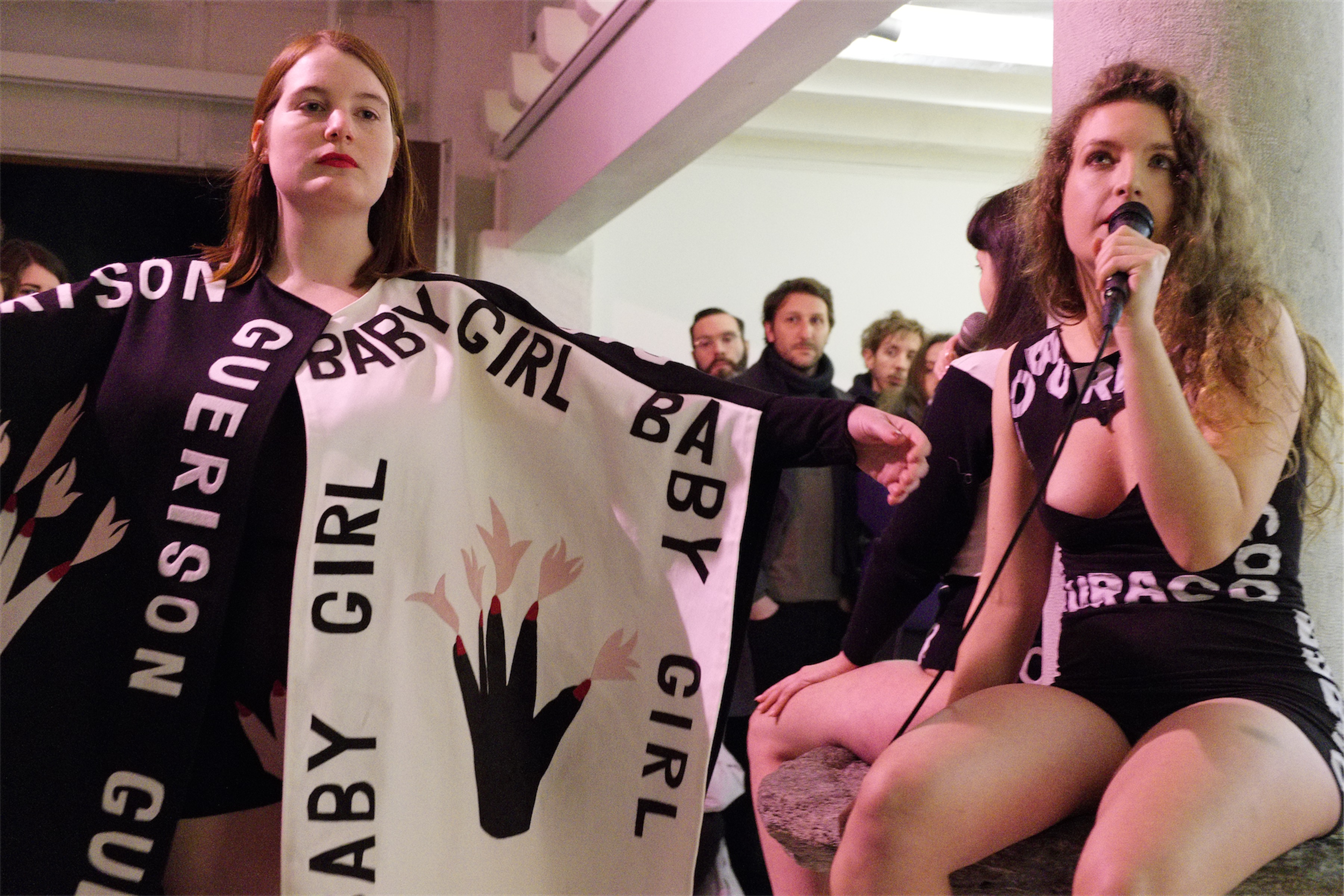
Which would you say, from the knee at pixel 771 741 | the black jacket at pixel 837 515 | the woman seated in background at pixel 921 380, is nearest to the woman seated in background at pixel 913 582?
the knee at pixel 771 741

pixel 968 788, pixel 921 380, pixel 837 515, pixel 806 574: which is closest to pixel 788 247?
pixel 921 380

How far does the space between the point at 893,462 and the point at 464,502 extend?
1.90ft

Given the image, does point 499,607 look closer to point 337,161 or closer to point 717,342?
point 337,161

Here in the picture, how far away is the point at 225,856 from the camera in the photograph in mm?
1511

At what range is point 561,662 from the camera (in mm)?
1676

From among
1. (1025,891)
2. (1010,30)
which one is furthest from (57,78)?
(1025,891)

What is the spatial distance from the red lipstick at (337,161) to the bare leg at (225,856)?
848 millimetres

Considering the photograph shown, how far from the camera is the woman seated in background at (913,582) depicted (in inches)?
69.9

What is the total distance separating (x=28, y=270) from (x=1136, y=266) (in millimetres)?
3006

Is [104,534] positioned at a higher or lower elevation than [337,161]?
lower

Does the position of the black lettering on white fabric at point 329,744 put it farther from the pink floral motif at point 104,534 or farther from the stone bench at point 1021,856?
the stone bench at point 1021,856

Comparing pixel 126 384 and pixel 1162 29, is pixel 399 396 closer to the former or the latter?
pixel 126 384

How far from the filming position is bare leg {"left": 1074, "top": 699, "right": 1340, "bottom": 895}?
46.3 inches

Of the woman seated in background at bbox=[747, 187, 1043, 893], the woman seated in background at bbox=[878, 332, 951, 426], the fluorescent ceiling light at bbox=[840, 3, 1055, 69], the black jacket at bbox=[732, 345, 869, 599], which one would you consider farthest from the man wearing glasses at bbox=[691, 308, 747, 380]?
the woman seated in background at bbox=[747, 187, 1043, 893]
